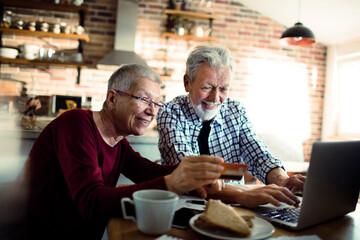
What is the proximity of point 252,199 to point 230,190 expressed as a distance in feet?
0.32

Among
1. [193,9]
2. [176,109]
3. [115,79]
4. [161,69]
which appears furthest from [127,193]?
[193,9]

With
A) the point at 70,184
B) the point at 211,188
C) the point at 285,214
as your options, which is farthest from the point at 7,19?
the point at 285,214

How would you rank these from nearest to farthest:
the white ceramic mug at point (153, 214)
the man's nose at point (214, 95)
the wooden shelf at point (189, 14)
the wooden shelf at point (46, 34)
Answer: the white ceramic mug at point (153, 214)
the man's nose at point (214, 95)
the wooden shelf at point (46, 34)
the wooden shelf at point (189, 14)

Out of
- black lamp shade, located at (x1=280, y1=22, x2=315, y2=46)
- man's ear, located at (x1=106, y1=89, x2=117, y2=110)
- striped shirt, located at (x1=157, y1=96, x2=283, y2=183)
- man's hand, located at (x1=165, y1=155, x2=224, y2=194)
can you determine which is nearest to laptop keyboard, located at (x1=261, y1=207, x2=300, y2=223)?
man's hand, located at (x1=165, y1=155, x2=224, y2=194)

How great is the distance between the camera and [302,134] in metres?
5.30

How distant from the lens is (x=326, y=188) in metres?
0.93

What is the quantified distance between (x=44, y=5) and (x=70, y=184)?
397cm

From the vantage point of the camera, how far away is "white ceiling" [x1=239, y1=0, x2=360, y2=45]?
3979 mm

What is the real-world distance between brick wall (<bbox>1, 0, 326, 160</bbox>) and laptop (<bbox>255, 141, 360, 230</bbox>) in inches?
142

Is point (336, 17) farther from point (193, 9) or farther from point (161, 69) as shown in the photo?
point (161, 69)

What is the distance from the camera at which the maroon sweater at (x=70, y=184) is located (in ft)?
3.11

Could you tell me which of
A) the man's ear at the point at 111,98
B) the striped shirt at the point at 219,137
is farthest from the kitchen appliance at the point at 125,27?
the man's ear at the point at 111,98

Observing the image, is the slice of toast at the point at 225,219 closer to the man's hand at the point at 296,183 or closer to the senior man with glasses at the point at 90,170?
the senior man with glasses at the point at 90,170

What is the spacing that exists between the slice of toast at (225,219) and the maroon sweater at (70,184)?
18 cm
